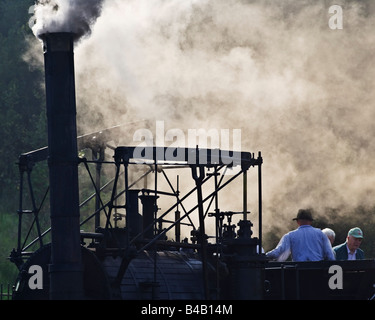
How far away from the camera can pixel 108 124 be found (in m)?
22.0

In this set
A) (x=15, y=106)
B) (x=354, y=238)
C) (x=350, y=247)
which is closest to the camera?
(x=354, y=238)

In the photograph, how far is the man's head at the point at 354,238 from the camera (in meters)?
14.6

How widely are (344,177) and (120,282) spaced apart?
1044 centimetres

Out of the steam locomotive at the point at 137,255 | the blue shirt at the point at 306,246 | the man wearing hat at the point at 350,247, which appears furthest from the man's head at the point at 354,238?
the steam locomotive at the point at 137,255

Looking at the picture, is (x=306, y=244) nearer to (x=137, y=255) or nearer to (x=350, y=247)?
(x=350, y=247)

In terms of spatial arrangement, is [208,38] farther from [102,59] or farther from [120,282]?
[120,282]

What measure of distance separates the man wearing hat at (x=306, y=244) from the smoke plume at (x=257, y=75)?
538 centimetres

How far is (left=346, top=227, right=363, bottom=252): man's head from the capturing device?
1455 cm

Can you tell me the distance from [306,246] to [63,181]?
413 cm

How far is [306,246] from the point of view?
14.0m

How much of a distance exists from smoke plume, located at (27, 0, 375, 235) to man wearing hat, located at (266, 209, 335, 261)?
5378mm

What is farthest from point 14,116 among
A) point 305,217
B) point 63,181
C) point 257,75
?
point 63,181

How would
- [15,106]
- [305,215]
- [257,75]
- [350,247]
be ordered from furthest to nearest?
[15,106]
[257,75]
[350,247]
[305,215]

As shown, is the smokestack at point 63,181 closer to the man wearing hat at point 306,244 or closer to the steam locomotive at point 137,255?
the steam locomotive at point 137,255
